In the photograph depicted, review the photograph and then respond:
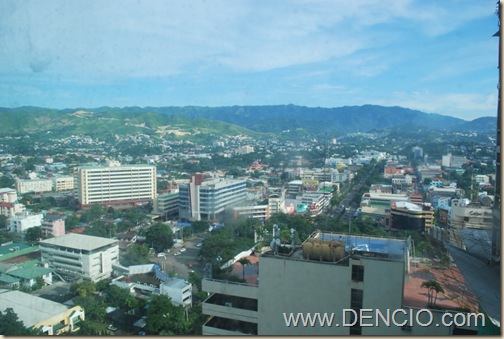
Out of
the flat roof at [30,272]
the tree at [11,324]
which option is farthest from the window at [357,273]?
the flat roof at [30,272]

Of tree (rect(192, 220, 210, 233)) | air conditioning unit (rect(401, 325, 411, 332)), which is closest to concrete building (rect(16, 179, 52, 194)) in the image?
tree (rect(192, 220, 210, 233))

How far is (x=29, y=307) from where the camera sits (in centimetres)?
→ 345

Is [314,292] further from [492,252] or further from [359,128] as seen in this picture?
[359,128]

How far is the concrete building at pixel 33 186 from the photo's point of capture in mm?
10672

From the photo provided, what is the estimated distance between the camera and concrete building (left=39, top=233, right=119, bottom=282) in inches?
192

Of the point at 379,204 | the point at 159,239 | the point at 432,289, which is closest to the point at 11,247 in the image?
the point at 159,239

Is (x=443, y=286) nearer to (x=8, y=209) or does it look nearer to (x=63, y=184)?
(x=8, y=209)

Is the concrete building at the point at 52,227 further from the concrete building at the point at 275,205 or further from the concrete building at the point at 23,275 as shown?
the concrete building at the point at 275,205

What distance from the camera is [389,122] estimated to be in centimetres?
1505

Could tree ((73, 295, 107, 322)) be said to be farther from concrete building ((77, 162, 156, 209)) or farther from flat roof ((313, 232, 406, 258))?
concrete building ((77, 162, 156, 209))

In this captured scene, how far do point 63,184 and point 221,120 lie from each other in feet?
37.2

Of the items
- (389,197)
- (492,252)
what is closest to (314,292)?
(492,252)

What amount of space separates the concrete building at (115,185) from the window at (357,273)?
8511mm

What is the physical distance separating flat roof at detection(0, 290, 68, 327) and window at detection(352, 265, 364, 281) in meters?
2.77
